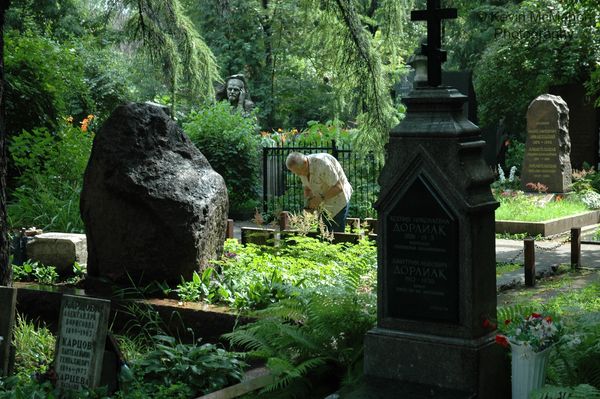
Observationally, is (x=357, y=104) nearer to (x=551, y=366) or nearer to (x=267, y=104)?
(x=551, y=366)

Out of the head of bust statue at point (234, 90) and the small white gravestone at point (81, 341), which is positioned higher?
the head of bust statue at point (234, 90)

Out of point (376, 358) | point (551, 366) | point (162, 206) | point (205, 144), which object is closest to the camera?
point (551, 366)

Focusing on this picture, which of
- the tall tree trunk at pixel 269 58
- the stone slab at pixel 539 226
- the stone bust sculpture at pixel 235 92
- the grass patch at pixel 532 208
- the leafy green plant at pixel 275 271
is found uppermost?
the tall tree trunk at pixel 269 58

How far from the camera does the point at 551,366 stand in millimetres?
6379

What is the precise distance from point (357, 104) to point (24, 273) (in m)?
4.41

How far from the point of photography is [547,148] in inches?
929

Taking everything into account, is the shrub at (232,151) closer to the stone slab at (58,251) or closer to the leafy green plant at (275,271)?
the leafy green plant at (275,271)

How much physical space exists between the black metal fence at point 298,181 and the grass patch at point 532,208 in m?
2.78

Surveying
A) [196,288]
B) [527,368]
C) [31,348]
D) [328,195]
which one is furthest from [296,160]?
[527,368]

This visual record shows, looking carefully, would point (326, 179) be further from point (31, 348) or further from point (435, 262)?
point (435, 262)

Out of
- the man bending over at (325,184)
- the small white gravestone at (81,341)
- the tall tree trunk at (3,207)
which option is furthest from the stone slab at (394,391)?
the man bending over at (325,184)

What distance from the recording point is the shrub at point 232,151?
21.9 meters

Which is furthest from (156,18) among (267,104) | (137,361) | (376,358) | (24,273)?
(267,104)

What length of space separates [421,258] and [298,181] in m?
15.5
